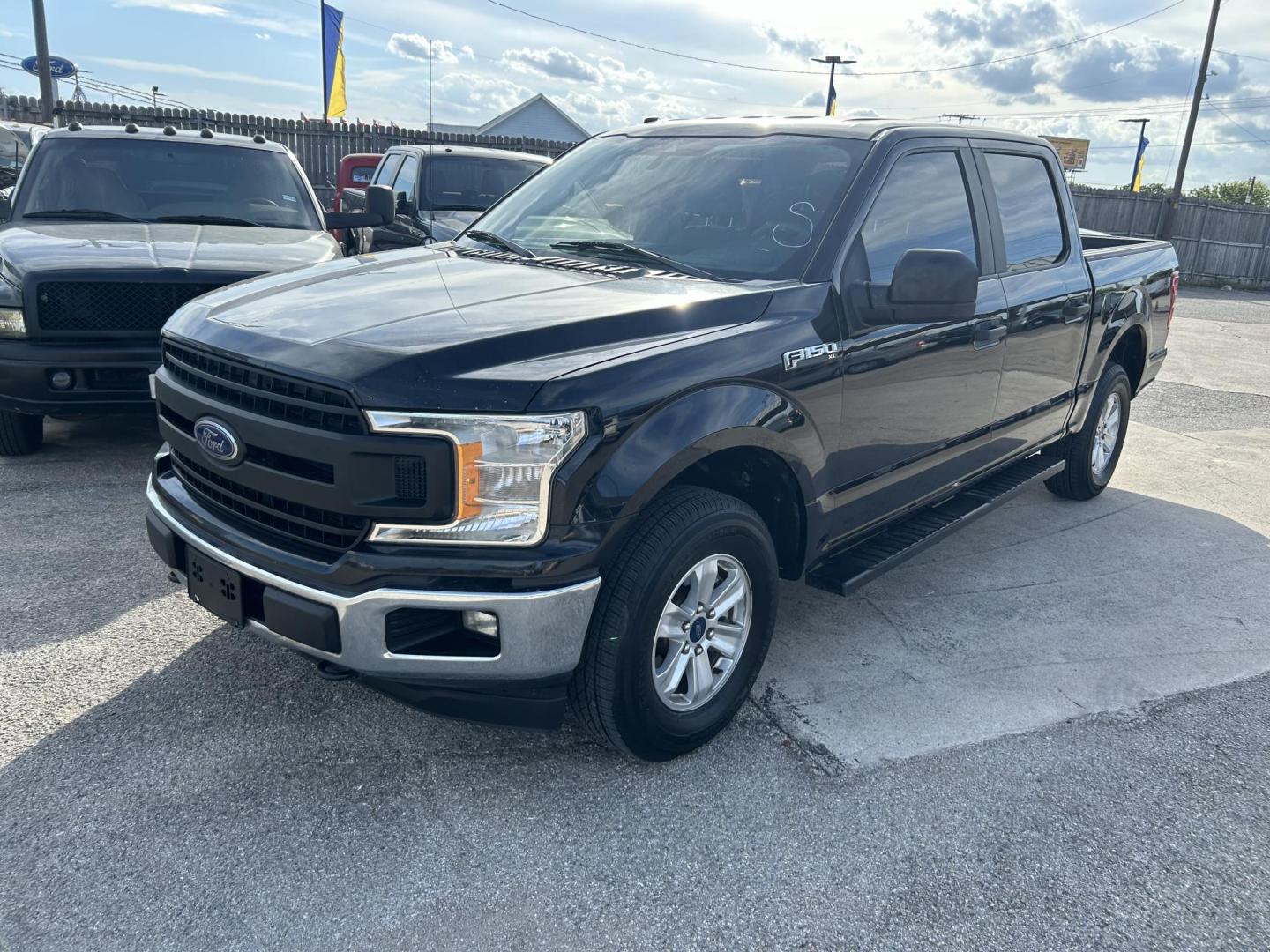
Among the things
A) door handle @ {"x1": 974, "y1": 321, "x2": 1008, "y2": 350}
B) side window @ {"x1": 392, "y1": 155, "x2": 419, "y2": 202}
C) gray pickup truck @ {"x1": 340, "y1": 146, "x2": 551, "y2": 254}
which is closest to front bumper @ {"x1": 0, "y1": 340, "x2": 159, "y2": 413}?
door handle @ {"x1": 974, "y1": 321, "x2": 1008, "y2": 350}

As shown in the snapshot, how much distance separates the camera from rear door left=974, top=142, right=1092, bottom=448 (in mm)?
4309

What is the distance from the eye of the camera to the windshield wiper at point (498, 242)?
3.78 m

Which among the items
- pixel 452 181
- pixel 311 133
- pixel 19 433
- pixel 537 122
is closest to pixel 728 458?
pixel 19 433

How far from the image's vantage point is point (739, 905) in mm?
2465

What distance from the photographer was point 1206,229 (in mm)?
26016

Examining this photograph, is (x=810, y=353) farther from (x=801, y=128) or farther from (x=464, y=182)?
(x=464, y=182)

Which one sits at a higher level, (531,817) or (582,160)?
(582,160)

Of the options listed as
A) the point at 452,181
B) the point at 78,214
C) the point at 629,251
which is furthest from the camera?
the point at 452,181

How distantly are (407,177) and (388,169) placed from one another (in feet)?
3.40

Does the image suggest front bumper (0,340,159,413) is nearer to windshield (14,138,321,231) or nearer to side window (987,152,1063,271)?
windshield (14,138,321,231)

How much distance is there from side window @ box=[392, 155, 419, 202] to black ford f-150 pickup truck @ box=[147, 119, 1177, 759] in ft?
20.1

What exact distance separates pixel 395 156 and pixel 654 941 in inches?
410

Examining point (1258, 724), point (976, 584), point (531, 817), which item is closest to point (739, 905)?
point (531, 817)

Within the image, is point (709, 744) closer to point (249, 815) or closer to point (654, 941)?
point (654, 941)
